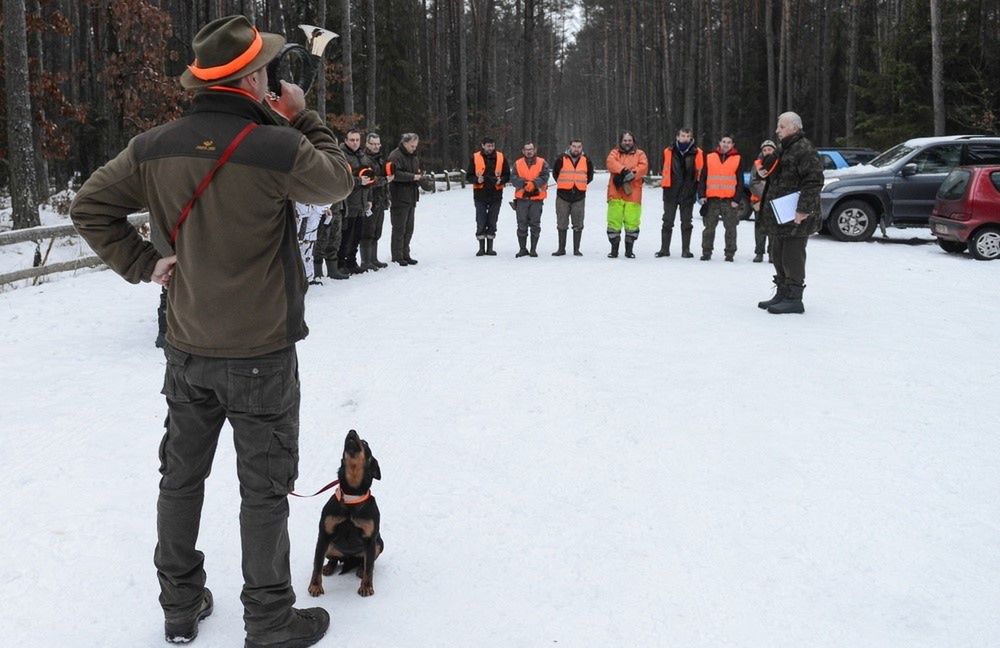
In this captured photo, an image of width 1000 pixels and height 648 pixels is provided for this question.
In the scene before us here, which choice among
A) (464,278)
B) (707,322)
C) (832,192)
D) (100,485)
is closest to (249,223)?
(100,485)

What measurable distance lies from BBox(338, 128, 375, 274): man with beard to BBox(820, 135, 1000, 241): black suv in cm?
903

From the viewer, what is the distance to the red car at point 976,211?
13.1 meters

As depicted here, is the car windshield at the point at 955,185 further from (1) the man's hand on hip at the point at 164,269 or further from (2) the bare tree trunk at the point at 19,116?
(2) the bare tree trunk at the point at 19,116

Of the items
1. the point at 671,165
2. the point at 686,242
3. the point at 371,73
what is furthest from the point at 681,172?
the point at 371,73

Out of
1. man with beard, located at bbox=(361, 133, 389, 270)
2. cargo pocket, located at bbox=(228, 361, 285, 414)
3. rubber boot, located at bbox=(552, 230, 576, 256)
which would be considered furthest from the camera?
rubber boot, located at bbox=(552, 230, 576, 256)

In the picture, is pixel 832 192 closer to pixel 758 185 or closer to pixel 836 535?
pixel 758 185

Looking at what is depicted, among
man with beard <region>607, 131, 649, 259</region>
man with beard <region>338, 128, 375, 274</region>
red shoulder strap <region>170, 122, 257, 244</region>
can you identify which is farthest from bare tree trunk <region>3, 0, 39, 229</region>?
red shoulder strap <region>170, 122, 257, 244</region>

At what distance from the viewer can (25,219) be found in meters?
14.7

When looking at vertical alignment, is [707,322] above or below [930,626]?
above

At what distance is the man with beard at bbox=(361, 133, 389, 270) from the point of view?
11992 mm

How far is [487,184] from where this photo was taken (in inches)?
551

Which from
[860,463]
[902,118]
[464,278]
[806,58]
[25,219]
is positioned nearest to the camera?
[860,463]

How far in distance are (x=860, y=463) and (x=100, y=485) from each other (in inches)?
173

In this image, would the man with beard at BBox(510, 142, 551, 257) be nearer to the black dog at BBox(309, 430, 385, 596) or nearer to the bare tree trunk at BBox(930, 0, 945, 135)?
the black dog at BBox(309, 430, 385, 596)
